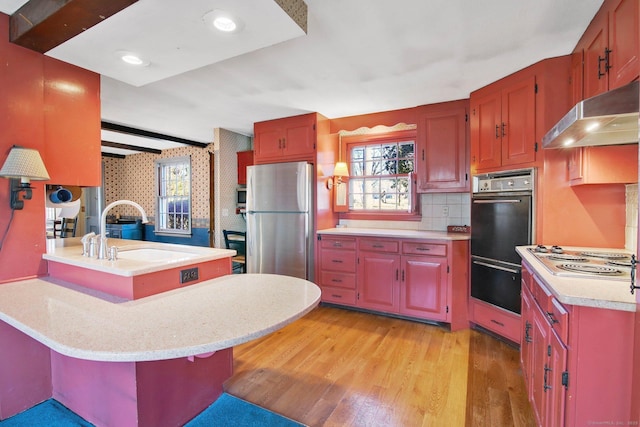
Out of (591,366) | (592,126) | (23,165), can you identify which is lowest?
(591,366)

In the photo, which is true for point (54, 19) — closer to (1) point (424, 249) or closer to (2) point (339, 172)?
(2) point (339, 172)

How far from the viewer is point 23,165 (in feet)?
5.08

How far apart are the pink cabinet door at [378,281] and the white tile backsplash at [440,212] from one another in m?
0.66

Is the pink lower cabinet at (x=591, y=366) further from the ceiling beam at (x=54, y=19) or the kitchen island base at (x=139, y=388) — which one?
the ceiling beam at (x=54, y=19)

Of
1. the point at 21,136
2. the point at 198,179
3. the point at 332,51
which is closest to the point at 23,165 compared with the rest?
the point at 21,136

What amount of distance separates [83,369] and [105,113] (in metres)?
3.14

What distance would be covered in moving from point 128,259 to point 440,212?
293 centimetres

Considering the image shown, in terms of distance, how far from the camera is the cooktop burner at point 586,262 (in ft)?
4.32

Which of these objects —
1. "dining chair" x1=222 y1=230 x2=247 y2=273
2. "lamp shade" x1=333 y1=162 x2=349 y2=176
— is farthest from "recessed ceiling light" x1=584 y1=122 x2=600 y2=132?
"dining chair" x1=222 y1=230 x2=247 y2=273

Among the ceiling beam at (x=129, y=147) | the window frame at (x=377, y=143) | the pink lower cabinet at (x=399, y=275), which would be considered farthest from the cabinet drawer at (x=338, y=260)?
the ceiling beam at (x=129, y=147)

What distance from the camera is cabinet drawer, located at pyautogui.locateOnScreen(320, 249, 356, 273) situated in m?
3.21

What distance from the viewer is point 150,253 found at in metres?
2.07

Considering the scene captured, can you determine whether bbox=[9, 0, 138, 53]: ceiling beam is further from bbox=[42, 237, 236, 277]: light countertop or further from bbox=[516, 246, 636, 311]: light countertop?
bbox=[516, 246, 636, 311]: light countertop

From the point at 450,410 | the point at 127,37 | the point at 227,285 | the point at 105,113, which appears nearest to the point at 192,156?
the point at 105,113
